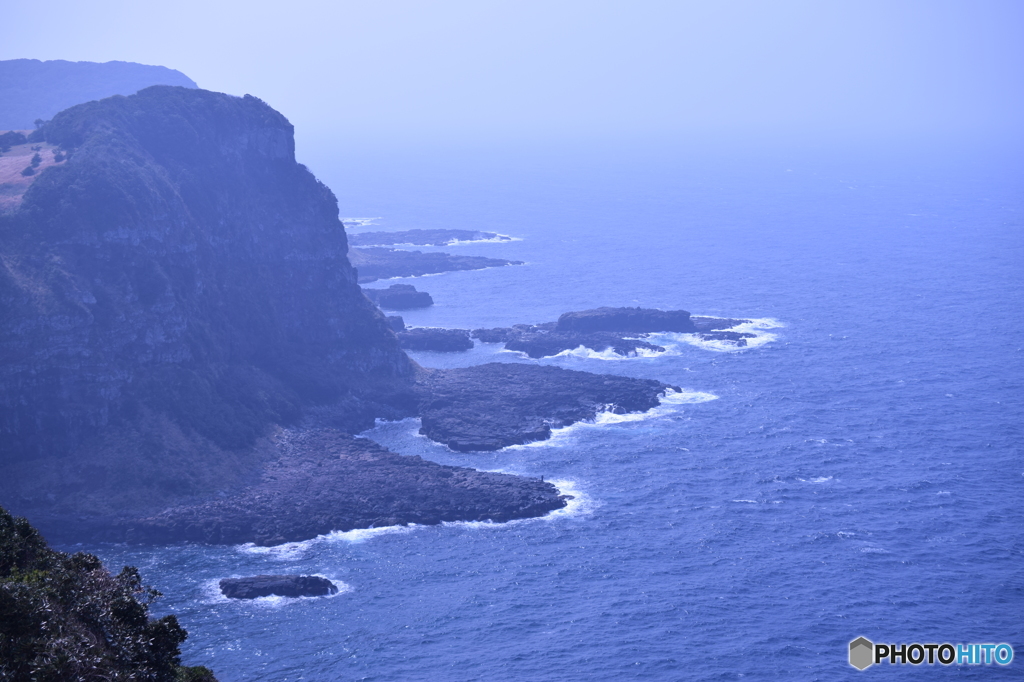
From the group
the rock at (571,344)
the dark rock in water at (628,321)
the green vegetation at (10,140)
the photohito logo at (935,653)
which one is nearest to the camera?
the photohito logo at (935,653)

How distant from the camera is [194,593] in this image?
9062 cm

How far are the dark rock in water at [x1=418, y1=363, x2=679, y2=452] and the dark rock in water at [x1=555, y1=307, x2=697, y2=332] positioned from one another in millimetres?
27994

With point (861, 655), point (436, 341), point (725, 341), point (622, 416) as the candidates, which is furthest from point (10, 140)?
point (861, 655)

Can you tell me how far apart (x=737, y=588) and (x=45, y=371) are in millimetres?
72958

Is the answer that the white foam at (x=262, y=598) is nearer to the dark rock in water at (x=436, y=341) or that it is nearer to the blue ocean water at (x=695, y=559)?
the blue ocean water at (x=695, y=559)

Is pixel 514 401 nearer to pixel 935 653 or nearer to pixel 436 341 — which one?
pixel 436 341

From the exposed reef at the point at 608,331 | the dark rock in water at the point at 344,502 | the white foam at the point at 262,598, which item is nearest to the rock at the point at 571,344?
the exposed reef at the point at 608,331

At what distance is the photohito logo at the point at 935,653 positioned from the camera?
77.2m

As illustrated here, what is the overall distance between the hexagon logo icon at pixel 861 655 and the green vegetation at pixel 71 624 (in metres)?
45.1

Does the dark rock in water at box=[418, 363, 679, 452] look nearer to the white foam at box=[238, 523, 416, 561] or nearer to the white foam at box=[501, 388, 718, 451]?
the white foam at box=[501, 388, 718, 451]

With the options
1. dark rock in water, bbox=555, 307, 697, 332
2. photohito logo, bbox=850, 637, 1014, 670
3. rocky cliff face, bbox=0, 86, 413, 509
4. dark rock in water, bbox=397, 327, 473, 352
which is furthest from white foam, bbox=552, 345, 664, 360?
Result: photohito logo, bbox=850, 637, 1014, 670

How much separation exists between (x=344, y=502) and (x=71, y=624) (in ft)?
190

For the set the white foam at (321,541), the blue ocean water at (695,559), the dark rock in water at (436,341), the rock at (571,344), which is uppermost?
the dark rock in water at (436,341)

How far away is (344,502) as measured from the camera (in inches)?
4240
